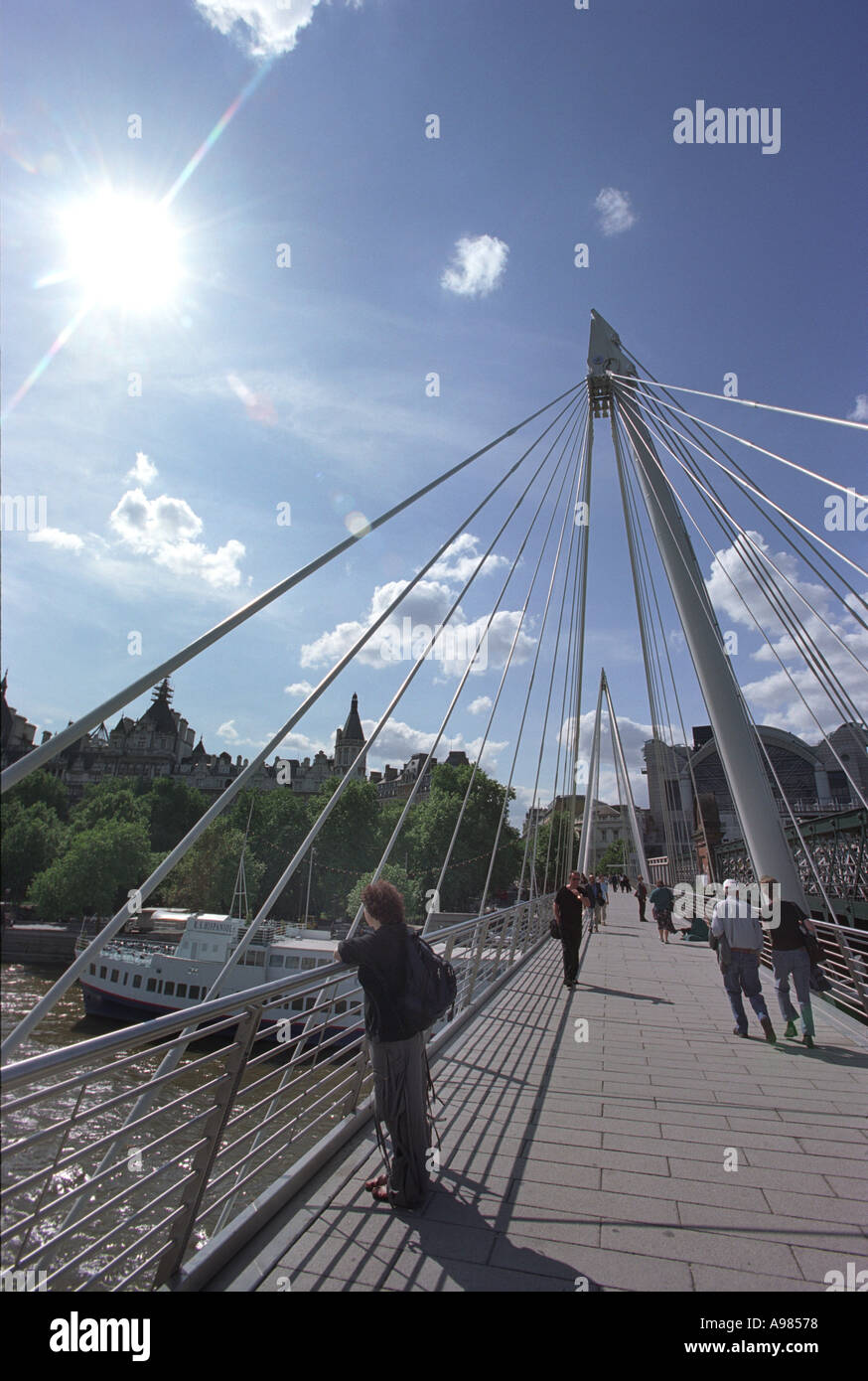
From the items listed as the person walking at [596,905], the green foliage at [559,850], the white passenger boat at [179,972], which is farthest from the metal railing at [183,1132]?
the white passenger boat at [179,972]

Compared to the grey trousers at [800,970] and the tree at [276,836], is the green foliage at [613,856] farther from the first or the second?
the grey trousers at [800,970]

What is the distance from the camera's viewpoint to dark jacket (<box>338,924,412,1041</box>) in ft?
9.31

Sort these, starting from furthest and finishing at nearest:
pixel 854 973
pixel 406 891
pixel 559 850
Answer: pixel 406 891 → pixel 559 850 → pixel 854 973

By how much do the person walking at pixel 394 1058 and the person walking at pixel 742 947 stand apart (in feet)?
12.5

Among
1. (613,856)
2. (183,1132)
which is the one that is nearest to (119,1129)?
(183,1132)

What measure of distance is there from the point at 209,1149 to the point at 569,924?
249 inches

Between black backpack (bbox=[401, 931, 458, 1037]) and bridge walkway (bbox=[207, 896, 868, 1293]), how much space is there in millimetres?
766

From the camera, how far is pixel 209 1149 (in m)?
2.46

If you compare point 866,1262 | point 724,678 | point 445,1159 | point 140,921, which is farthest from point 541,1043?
point 140,921

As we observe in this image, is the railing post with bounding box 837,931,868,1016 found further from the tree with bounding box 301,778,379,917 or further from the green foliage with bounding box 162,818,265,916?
the tree with bounding box 301,778,379,917

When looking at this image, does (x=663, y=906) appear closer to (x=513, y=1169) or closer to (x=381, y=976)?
(x=513, y=1169)

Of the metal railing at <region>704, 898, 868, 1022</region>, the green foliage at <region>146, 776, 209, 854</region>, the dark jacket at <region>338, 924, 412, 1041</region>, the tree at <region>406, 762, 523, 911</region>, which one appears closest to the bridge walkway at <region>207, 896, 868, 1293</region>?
the dark jacket at <region>338, 924, 412, 1041</region>

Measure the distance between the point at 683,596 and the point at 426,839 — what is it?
40.3 m

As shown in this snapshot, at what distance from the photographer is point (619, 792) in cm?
3197
